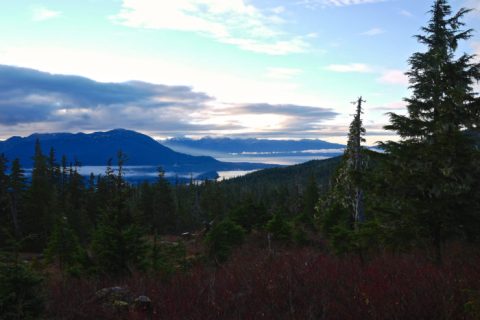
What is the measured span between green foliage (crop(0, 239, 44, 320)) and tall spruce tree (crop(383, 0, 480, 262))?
9.18 metres

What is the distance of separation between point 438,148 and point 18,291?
33.7 ft

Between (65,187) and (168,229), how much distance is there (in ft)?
63.9

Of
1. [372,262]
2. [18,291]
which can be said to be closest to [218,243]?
[372,262]

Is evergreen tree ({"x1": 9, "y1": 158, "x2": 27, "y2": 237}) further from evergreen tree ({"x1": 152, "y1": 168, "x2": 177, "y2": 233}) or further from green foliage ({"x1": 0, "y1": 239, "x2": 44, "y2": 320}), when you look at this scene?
green foliage ({"x1": 0, "y1": 239, "x2": 44, "y2": 320})

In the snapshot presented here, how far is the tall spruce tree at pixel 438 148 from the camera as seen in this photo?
31.5ft

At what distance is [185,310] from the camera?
232 inches

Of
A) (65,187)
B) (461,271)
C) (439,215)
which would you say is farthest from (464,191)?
(65,187)

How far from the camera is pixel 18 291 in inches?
248

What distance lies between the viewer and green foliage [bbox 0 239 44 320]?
614 centimetres

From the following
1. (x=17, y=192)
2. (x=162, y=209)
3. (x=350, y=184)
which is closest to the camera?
(x=350, y=184)

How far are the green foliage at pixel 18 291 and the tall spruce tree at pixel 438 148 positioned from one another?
9.18m

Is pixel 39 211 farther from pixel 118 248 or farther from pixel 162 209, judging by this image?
pixel 118 248

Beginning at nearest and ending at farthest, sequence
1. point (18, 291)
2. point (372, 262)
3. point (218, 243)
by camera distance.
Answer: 1. point (18, 291)
2. point (372, 262)
3. point (218, 243)

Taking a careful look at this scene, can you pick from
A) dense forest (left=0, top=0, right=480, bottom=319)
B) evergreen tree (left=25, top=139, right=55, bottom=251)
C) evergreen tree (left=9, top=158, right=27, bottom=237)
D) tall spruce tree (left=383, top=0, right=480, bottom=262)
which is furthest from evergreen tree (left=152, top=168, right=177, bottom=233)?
tall spruce tree (left=383, top=0, right=480, bottom=262)
